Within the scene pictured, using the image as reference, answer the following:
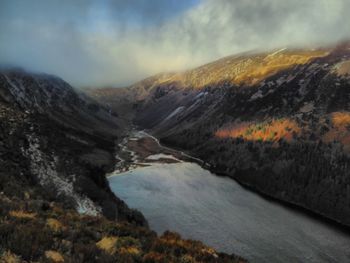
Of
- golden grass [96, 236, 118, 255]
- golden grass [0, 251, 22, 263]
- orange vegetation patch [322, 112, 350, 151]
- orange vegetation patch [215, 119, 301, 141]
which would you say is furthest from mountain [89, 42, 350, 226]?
golden grass [0, 251, 22, 263]

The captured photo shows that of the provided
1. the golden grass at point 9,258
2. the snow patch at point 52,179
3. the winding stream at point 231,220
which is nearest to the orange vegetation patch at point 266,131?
the winding stream at point 231,220

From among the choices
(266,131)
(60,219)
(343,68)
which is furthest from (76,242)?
(343,68)

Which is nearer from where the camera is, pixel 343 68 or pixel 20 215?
pixel 20 215

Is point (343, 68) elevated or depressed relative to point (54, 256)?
elevated

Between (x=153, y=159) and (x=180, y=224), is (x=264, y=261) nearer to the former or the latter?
(x=180, y=224)

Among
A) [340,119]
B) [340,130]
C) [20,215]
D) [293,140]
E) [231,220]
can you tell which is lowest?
[231,220]

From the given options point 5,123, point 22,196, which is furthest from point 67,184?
point 22,196

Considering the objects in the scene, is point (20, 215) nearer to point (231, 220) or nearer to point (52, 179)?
point (52, 179)
